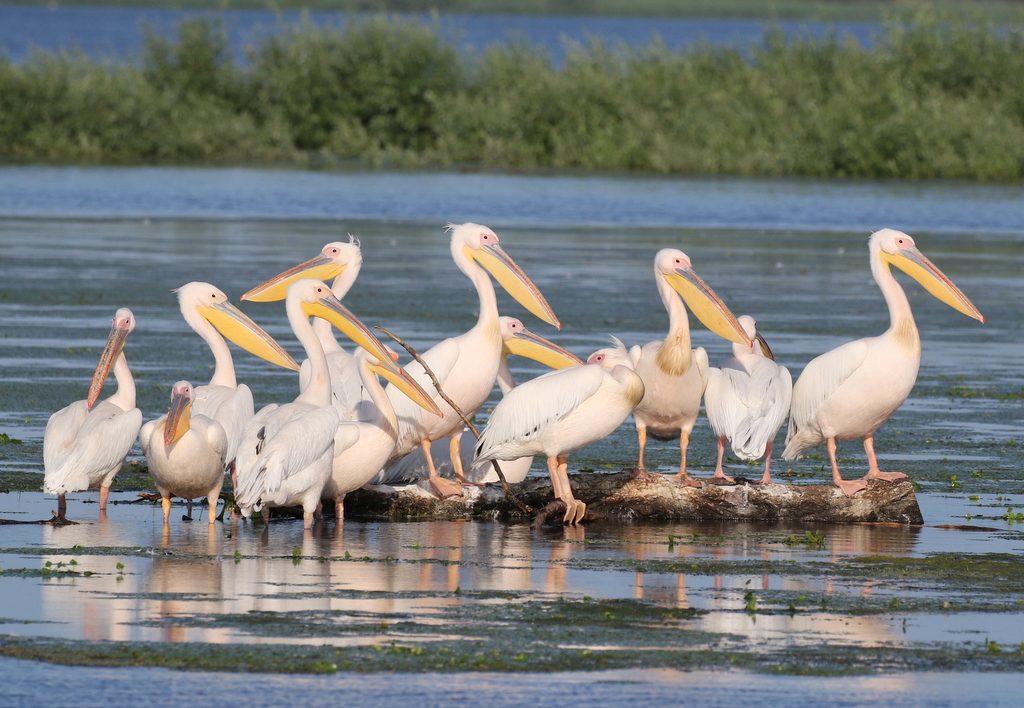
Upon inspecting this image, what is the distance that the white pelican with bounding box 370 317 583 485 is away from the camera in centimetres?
766

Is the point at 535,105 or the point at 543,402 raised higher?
the point at 535,105

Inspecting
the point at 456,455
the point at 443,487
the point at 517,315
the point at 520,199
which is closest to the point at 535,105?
the point at 520,199

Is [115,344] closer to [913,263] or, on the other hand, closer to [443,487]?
[443,487]

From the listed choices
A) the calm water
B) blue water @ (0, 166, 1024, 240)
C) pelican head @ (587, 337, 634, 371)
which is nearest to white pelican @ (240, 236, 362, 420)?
the calm water

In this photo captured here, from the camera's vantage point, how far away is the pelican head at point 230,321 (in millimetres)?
7871

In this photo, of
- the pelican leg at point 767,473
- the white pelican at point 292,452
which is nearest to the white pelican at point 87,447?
the white pelican at point 292,452

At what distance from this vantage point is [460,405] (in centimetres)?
751

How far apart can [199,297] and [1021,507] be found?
150 inches

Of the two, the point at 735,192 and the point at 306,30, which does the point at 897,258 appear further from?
the point at 306,30

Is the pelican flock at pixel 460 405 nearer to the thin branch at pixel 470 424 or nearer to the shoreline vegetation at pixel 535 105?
the thin branch at pixel 470 424

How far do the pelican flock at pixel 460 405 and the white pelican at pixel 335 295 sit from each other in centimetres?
1

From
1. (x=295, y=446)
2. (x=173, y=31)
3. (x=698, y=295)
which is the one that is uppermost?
(x=173, y=31)

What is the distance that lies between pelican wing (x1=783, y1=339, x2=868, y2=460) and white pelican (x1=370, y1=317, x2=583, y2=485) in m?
1.06

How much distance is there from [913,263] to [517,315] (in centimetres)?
615
